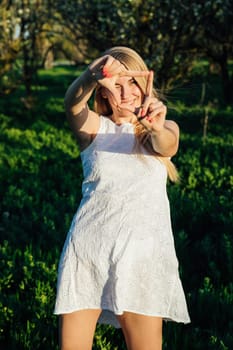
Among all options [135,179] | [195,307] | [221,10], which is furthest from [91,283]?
[221,10]

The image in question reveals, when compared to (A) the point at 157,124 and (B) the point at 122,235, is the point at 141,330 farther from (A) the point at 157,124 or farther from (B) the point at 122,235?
(A) the point at 157,124

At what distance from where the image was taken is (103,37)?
11.4 m

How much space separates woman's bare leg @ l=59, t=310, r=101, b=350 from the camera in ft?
8.52

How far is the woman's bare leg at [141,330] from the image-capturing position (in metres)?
2.59

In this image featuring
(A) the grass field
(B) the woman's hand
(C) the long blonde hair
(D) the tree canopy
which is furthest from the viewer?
(D) the tree canopy

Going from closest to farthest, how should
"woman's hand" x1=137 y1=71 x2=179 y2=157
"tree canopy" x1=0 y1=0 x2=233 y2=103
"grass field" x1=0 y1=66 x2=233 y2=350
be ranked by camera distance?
"woman's hand" x1=137 y1=71 x2=179 y2=157
"grass field" x1=0 y1=66 x2=233 y2=350
"tree canopy" x1=0 y1=0 x2=233 y2=103

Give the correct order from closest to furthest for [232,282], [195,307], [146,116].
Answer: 1. [146,116]
2. [195,307]
3. [232,282]

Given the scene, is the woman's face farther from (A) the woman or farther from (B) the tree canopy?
(B) the tree canopy

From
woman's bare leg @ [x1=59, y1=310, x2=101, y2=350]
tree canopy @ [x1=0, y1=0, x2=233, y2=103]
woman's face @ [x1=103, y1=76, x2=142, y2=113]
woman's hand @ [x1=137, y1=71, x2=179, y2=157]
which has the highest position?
tree canopy @ [x1=0, y1=0, x2=233, y2=103]

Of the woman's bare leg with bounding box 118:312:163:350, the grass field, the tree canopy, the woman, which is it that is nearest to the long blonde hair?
the woman

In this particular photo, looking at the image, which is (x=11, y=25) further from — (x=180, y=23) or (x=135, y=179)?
(x=135, y=179)

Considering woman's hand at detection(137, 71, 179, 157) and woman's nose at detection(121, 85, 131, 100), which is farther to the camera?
woman's nose at detection(121, 85, 131, 100)

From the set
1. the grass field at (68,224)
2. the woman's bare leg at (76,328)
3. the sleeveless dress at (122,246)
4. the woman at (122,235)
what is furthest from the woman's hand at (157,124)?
the woman's bare leg at (76,328)

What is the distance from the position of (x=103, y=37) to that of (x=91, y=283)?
9409 mm
